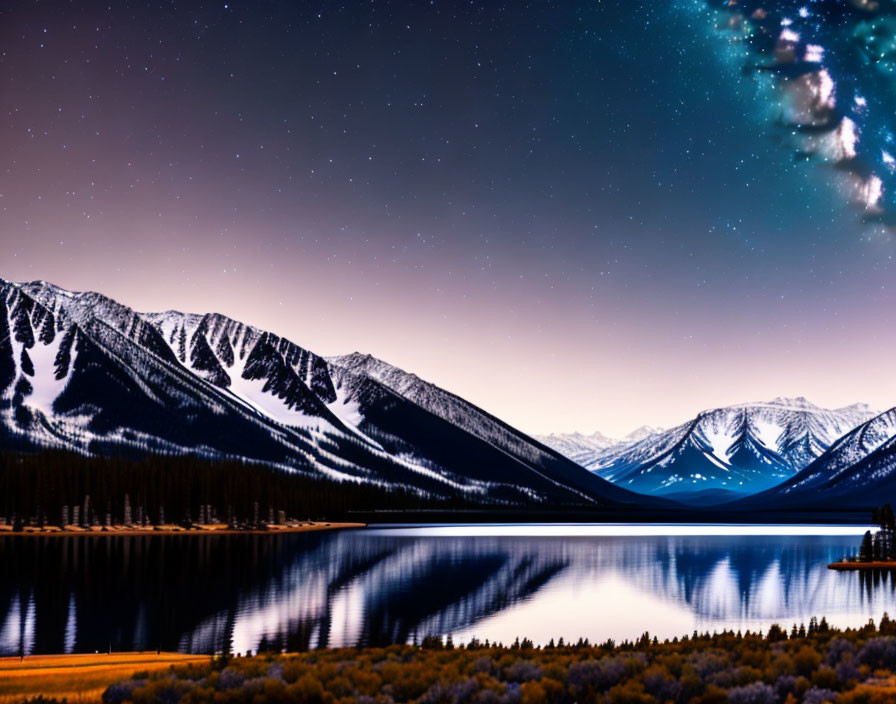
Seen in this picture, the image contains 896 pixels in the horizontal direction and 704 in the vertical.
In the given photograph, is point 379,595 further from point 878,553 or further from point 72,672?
point 878,553

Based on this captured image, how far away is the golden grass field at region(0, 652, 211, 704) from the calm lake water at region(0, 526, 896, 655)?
328 inches

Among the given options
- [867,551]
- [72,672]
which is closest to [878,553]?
[867,551]

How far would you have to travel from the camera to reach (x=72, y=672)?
115 feet

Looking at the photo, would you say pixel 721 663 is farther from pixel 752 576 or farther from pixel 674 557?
pixel 674 557

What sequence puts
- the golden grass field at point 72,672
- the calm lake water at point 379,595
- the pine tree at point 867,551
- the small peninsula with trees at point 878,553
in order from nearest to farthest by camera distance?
the golden grass field at point 72,672
the calm lake water at point 379,595
the small peninsula with trees at point 878,553
the pine tree at point 867,551

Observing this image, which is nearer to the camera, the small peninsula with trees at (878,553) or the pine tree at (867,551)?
the small peninsula with trees at (878,553)

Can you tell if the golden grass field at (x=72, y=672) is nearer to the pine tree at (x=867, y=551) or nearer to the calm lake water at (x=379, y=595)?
the calm lake water at (x=379, y=595)

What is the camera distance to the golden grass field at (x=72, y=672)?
30812 mm

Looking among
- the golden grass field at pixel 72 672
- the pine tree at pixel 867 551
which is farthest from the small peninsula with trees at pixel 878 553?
the golden grass field at pixel 72 672

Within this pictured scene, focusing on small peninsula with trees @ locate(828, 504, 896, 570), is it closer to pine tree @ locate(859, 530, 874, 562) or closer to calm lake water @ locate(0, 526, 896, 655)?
pine tree @ locate(859, 530, 874, 562)

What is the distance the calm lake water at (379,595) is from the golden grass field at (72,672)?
8321mm

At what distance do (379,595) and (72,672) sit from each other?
46796 millimetres

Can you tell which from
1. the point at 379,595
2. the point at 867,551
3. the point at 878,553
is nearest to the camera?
the point at 379,595

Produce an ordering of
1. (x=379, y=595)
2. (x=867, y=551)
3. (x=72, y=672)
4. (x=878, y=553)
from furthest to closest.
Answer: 1. (x=878, y=553)
2. (x=867, y=551)
3. (x=379, y=595)
4. (x=72, y=672)
